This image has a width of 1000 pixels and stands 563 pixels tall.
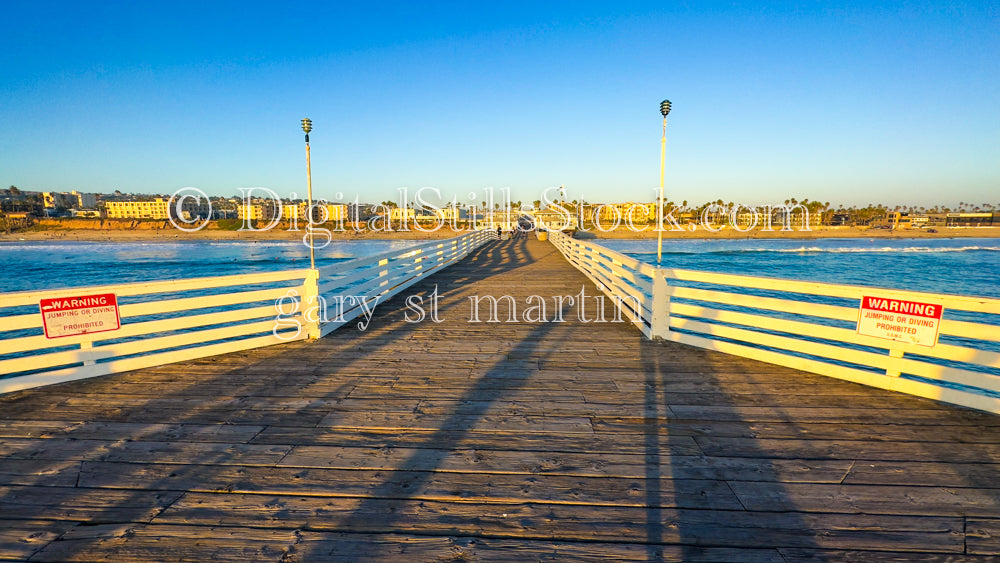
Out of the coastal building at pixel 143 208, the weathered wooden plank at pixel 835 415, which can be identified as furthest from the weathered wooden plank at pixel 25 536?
the coastal building at pixel 143 208

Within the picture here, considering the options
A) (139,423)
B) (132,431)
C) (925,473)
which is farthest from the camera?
(139,423)

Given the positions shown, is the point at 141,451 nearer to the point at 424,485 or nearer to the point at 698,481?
the point at 424,485

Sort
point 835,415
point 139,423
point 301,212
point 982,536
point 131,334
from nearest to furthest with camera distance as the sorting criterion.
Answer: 1. point 982,536
2. point 139,423
3. point 835,415
4. point 131,334
5. point 301,212

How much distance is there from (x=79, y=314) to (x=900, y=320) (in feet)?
26.4

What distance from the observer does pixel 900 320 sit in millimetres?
4008

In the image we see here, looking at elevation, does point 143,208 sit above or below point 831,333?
above

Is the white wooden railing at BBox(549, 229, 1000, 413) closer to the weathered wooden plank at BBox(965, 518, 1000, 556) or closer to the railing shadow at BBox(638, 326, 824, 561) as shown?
the railing shadow at BBox(638, 326, 824, 561)

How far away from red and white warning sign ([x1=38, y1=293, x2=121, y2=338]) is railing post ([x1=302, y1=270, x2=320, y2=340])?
1.94 meters

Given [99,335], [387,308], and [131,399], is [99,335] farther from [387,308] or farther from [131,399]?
[387,308]

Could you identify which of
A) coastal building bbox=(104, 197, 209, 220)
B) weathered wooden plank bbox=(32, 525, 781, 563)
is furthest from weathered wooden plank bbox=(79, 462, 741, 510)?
coastal building bbox=(104, 197, 209, 220)

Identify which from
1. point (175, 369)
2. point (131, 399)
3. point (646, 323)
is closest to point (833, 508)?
point (646, 323)

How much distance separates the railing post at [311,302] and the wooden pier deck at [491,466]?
1.14m

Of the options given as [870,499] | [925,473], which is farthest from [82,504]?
[925,473]

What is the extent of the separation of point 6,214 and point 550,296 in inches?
6858
